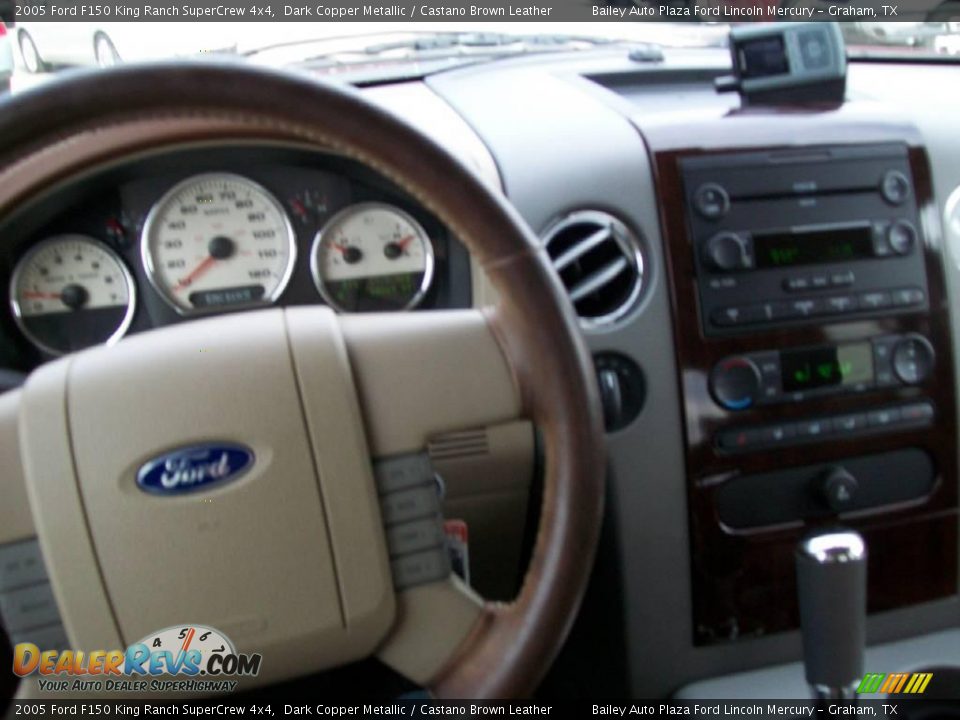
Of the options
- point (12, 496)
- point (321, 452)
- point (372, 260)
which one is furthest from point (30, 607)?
point (372, 260)

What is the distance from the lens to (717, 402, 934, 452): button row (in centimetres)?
127

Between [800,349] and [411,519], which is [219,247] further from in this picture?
[800,349]

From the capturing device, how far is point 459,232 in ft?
2.74

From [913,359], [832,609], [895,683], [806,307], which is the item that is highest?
[806,307]

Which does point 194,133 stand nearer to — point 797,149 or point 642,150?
point 642,150

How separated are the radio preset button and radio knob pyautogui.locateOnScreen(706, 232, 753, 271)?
0.23m

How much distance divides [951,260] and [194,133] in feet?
3.48

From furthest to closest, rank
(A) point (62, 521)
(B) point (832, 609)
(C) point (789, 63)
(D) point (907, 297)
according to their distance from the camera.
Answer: (C) point (789, 63) < (D) point (907, 297) < (B) point (832, 609) < (A) point (62, 521)

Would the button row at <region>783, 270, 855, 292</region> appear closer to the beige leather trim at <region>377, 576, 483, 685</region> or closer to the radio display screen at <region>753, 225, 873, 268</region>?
the radio display screen at <region>753, 225, 873, 268</region>

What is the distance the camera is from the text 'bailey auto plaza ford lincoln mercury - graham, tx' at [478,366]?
0.86m

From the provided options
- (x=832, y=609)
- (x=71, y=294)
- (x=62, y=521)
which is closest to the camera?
(x=62, y=521)

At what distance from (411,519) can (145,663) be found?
0.29 metres

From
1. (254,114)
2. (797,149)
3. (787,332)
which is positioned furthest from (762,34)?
(254,114)

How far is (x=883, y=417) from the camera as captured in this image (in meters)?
1.32
